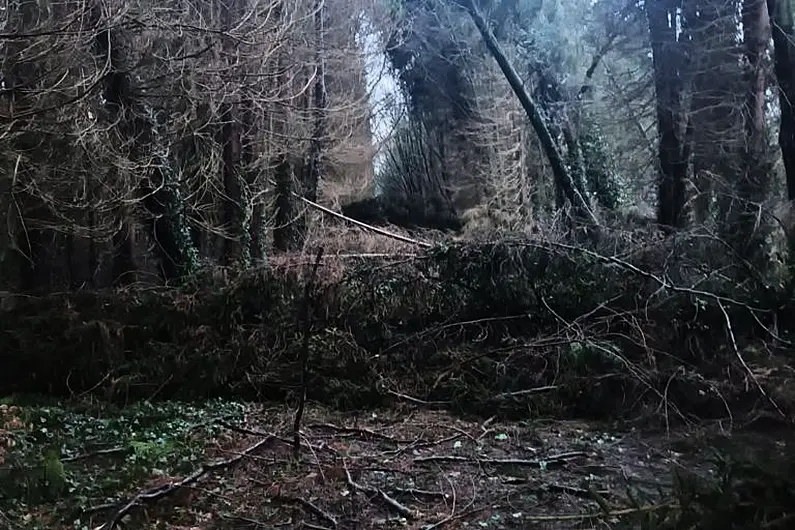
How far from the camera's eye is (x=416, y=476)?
5414mm

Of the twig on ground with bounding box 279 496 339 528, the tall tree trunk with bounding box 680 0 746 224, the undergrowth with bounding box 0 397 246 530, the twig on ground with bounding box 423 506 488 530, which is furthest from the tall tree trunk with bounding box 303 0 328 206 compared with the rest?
the twig on ground with bounding box 423 506 488 530

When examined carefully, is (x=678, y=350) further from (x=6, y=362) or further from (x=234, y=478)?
(x=6, y=362)

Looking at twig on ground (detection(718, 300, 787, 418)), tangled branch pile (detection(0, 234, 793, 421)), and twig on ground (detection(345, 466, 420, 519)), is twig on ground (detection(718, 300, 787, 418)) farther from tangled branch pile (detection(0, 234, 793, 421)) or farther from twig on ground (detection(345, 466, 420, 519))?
twig on ground (detection(345, 466, 420, 519))

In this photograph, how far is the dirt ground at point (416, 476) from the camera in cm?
466

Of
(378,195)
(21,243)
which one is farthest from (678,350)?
(378,195)

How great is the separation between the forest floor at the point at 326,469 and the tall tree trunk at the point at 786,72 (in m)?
3.86

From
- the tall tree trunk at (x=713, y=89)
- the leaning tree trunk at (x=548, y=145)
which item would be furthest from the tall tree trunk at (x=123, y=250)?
the tall tree trunk at (x=713, y=89)

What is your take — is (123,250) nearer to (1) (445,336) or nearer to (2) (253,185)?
(2) (253,185)

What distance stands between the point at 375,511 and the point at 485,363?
9.80 ft

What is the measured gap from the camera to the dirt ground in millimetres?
4664

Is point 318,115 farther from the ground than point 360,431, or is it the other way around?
point 318,115

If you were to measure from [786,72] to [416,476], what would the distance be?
21.8ft

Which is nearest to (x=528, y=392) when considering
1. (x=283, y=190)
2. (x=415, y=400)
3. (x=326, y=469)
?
(x=415, y=400)

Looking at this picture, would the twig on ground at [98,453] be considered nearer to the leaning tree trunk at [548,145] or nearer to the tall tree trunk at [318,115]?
→ the leaning tree trunk at [548,145]
